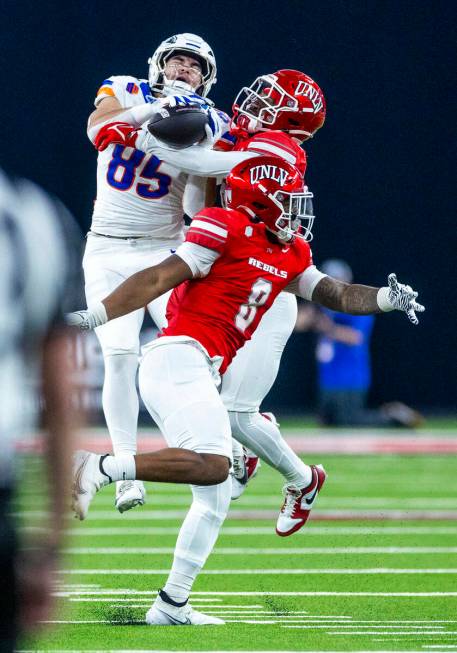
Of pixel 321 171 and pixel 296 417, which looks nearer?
pixel 321 171

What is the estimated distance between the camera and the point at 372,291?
18.2 feet

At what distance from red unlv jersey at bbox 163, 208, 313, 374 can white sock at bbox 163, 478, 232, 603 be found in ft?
1.79

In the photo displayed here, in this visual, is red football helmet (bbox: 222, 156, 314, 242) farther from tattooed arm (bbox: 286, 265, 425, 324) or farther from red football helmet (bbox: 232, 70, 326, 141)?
red football helmet (bbox: 232, 70, 326, 141)

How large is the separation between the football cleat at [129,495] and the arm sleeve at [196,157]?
127 cm

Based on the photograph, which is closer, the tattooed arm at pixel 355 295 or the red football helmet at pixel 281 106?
the tattooed arm at pixel 355 295

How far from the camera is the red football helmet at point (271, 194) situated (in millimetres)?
5359

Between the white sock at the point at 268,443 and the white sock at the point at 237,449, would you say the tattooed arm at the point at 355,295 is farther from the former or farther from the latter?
the white sock at the point at 237,449

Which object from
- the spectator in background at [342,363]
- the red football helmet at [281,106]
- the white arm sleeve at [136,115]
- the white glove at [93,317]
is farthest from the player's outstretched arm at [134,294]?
the spectator in background at [342,363]

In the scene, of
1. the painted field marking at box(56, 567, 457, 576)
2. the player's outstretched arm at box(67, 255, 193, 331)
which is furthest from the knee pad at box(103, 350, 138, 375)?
the painted field marking at box(56, 567, 457, 576)

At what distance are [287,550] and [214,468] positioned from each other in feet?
8.70

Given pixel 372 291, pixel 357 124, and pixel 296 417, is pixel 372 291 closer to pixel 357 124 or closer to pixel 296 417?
pixel 357 124

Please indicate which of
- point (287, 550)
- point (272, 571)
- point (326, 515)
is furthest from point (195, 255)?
point (326, 515)

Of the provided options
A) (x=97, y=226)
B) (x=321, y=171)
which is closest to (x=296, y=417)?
(x=321, y=171)

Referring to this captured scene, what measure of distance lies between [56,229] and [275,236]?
3196mm
